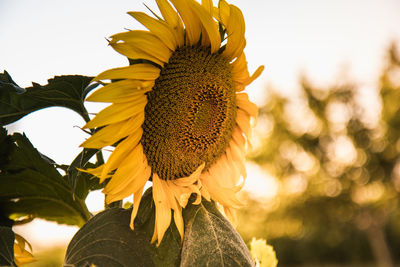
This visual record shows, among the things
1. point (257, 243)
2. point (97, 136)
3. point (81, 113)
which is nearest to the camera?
point (97, 136)

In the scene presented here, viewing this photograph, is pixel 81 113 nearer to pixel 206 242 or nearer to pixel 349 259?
pixel 206 242

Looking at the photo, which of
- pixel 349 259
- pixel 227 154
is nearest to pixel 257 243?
pixel 227 154

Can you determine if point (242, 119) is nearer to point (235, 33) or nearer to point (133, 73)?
point (235, 33)

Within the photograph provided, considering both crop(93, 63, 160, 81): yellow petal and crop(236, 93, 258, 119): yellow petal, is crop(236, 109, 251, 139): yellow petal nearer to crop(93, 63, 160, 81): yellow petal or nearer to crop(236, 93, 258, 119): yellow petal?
crop(236, 93, 258, 119): yellow petal

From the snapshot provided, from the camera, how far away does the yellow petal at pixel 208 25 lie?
57 centimetres

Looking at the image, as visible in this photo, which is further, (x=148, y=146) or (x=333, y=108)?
(x=333, y=108)

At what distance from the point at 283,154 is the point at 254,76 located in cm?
1433

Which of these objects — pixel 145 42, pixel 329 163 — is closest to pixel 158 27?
pixel 145 42

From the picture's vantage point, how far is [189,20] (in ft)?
2.02

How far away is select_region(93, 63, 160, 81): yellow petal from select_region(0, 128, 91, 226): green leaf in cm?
20

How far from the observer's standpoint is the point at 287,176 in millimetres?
14484

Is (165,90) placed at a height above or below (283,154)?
above

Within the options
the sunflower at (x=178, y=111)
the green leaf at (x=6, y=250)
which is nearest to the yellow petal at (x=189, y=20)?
the sunflower at (x=178, y=111)

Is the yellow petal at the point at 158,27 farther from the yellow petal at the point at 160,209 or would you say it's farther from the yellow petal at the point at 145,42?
the yellow petal at the point at 160,209
